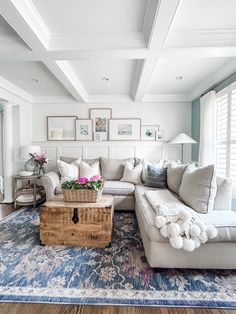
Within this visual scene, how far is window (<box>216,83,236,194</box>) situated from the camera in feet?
9.89

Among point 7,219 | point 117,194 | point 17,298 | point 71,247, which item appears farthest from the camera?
point 117,194

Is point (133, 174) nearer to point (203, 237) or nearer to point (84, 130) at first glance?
point (84, 130)

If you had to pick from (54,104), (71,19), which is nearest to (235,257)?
(71,19)

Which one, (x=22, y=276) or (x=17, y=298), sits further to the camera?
(x=22, y=276)

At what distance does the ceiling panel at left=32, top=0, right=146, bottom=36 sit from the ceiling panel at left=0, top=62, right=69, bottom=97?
102 cm

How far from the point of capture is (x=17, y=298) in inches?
60.1

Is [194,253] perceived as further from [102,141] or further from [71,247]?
[102,141]

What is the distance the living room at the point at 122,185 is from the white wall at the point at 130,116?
51 centimetres

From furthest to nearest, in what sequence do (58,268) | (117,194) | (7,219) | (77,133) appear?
(77,133), (117,194), (7,219), (58,268)

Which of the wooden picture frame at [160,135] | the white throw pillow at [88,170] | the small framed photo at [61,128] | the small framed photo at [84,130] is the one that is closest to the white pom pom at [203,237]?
the white throw pillow at [88,170]

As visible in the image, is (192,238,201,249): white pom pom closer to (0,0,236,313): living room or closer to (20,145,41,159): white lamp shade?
(0,0,236,313): living room

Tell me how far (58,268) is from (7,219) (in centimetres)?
179

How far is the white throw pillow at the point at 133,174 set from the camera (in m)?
3.98

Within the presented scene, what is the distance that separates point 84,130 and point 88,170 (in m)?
1.19
